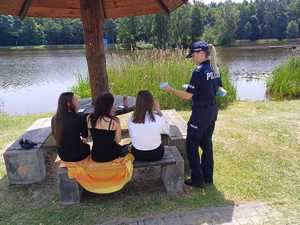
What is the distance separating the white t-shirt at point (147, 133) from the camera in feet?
10.3

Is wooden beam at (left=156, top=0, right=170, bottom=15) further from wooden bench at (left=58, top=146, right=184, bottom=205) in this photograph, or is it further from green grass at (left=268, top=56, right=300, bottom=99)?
green grass at (left=268, top=56, right=300, bottom=99)

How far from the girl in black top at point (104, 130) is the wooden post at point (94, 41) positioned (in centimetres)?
111

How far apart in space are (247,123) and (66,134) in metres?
3.49

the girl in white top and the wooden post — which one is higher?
the wooden post

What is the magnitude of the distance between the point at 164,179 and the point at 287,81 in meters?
6.78

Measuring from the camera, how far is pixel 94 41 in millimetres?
4012

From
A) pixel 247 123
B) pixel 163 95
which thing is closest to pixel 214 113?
pixel 247 123

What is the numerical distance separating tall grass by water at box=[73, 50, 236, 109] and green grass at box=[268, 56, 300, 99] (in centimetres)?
188

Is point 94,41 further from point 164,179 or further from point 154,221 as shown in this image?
point 154,221

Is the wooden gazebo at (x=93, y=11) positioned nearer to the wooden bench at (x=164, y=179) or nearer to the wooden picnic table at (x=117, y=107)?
the wooden picnic table at (x=117, y=107)

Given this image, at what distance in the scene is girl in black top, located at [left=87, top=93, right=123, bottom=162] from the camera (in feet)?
10.0

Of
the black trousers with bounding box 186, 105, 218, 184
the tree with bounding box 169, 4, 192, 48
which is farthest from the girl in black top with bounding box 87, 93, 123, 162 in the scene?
the tree with bounding box 169, 4, 192, 48

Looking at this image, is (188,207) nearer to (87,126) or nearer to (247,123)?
(87,126)

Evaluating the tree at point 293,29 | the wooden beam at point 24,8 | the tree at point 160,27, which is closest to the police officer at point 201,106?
the wooden beam at point 24,8
